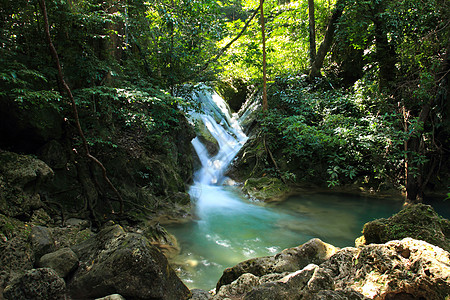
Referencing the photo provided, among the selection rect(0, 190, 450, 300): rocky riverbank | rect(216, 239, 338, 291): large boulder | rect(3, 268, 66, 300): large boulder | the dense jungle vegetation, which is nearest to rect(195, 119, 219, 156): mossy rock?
the dense jungle vegetation

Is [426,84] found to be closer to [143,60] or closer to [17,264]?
A: [143,60]

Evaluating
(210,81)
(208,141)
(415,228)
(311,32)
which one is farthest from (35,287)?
(311,32)

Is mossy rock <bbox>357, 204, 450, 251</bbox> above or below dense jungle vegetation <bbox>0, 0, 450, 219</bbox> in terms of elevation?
below

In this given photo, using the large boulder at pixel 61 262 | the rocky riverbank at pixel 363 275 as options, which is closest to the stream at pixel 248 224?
the rocky riverbank at pixel 363 275

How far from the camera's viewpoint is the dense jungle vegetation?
158 inches

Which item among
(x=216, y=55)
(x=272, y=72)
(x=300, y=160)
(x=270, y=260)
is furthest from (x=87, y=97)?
(x=272, y=72)

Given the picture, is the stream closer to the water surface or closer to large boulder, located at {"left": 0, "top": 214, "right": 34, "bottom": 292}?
the water surface

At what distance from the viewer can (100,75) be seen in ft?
15.4

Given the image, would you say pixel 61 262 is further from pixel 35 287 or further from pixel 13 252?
pixel 35 287

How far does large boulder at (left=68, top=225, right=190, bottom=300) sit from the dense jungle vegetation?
224 cm

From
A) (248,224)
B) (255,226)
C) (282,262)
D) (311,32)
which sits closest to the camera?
(282,262)

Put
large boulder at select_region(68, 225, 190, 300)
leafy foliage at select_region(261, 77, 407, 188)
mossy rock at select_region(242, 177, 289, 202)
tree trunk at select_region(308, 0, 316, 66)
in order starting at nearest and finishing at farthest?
large boulder at select_region(68, 225, 190, 300) → leafy foliage at select_region(261, 77, 407, 188) → mossy rock at select_region(242, 177, 289, 202) → tree trunk at select_region(308, 0, 316, 66)

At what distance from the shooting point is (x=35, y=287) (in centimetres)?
173

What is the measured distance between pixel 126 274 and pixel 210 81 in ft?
22.5
